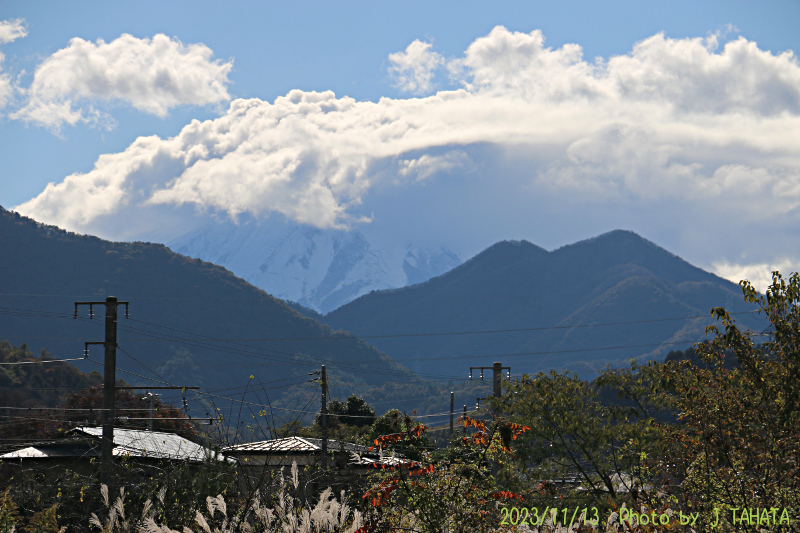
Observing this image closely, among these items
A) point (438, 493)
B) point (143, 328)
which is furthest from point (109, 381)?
point (143, 328)

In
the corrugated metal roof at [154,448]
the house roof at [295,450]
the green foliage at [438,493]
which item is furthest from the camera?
the corrugated metal roof at [154,448]

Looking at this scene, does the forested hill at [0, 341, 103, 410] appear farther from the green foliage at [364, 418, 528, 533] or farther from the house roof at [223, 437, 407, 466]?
the green foliage at [364, 418, 528, 533]

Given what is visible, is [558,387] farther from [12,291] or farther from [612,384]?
[12,291]

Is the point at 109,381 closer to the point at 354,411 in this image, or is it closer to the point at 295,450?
the point at 295,450

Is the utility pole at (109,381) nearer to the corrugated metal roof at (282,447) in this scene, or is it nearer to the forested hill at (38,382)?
the corrugated metal roof at (282,447)

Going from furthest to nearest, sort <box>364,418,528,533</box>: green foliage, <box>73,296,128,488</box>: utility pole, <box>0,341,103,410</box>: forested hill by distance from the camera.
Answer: <box>0,341,103,410</box>: forested hill
<box>73,296,128,488</box>: utility pole
<box>364,418,528,533</box>: green foliage

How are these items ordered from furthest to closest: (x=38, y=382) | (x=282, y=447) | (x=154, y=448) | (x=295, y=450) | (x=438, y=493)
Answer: (x=38, y=382) < (x=154, y=448) < (x=282, y=447) < (x=295, y=450) < (x=438, y=493)

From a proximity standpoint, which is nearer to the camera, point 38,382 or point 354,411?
point 354,411

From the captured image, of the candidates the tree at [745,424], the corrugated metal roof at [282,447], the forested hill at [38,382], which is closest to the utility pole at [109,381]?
the corrugated metal roof at [282,447]

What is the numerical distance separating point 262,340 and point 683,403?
184 meters

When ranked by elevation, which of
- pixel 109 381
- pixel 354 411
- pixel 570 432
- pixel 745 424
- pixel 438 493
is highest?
pixel 745 424

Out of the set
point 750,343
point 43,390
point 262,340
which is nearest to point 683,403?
point 750,343

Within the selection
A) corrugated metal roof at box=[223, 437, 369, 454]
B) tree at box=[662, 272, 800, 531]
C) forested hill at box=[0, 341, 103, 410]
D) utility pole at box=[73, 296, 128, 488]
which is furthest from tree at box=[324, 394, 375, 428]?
tree at box=[662, 272, 800, 531]

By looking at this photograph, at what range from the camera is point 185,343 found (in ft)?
567
